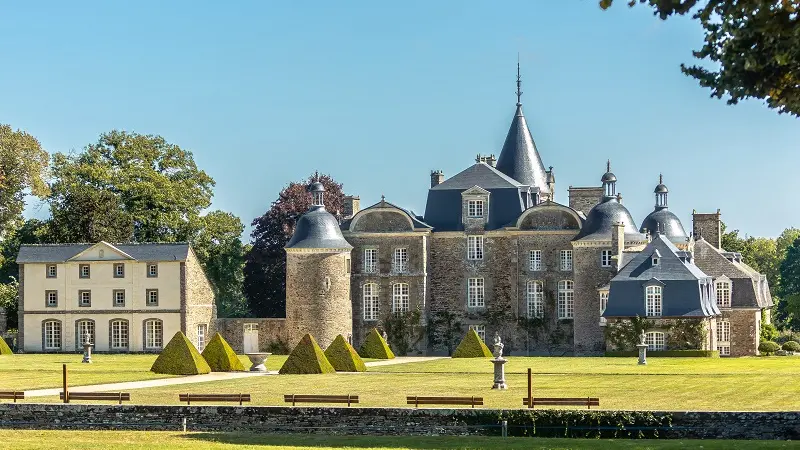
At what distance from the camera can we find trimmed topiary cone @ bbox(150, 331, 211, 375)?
40.2 meters

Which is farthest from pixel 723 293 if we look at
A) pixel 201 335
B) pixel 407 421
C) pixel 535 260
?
pixel 407 421

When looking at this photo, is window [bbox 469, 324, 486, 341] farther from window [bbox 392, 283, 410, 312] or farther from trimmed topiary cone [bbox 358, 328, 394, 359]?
trimmed topiary cone [bbox 358, 328, 394, 359]

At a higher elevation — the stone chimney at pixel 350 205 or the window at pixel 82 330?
the stone chimney at pixel 350 205

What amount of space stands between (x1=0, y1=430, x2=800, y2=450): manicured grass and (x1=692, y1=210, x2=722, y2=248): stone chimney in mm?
38120

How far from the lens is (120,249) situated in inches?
2299

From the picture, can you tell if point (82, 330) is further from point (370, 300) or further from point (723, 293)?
point (723, 293)

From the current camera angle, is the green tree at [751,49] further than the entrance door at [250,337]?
No

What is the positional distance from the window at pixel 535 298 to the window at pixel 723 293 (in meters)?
6.96

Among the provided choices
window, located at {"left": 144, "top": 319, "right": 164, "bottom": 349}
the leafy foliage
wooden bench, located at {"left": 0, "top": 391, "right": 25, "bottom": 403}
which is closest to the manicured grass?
wooden bench, located at {"left": 0, "top": 391, "right": 25, "bottom": 403}

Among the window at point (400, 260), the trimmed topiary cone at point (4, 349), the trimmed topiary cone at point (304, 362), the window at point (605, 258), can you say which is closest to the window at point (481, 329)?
the window at point (400, 260)

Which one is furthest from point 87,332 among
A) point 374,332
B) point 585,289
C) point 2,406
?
point 2,406

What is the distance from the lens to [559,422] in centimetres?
2653

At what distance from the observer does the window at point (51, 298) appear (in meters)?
58.0

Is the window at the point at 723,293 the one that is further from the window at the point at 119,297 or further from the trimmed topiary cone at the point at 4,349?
the trimmed topiary cone at the point at 4,349
